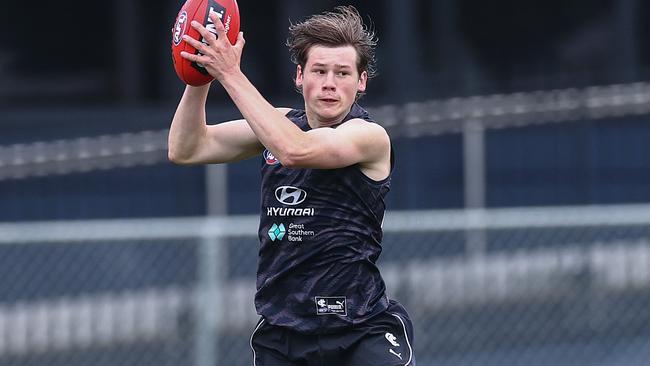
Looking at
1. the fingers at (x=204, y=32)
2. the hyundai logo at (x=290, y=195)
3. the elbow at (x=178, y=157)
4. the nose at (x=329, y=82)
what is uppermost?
the fingers at (x=204, y=32)

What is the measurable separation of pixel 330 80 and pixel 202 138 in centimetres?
61

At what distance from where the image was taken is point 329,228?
4.60 m

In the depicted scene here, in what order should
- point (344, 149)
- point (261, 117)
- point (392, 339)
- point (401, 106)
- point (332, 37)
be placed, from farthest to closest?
point (401, 106) < point (392, 339) < point (332, 37) < point (344, 149) < point (261, 117)

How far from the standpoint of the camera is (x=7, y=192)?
10.8 m

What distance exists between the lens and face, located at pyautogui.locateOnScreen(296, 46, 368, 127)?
180 inches

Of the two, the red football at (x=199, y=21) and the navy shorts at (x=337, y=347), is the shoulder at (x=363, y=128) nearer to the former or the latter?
the red football at (x=199, y=21)

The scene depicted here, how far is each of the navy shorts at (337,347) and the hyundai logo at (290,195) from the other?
1.42 ft

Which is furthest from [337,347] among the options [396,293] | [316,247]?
[396,293]

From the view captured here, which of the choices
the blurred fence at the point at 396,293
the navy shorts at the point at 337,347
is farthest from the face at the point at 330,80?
the blurred fence at the point at 396,293

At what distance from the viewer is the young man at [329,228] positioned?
15.1 feet

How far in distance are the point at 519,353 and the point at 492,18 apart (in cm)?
398

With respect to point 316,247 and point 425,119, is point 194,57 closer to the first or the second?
point 316,247

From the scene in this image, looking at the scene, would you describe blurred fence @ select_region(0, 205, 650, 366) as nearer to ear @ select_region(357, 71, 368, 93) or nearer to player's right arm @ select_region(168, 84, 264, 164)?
player's right arm @ select_region(168, 84, 264, 164)

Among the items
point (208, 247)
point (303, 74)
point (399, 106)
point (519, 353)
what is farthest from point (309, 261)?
point (399, 106)
